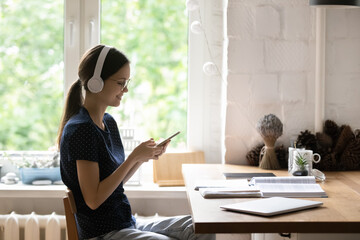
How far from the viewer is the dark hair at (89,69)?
194 centimetres

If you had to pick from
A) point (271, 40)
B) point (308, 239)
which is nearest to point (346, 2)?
point (271, 40)

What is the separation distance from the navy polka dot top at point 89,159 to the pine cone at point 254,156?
796mm

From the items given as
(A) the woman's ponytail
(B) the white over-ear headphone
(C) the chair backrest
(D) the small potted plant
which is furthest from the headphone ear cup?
(D) the small potted plant

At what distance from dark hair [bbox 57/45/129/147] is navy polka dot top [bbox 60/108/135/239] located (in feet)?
0.26

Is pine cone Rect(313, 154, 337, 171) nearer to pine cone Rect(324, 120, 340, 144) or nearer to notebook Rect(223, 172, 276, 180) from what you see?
pine cone Rect(324, 120, 340, 144)

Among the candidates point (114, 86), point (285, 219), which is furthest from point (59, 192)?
point (285, 219)

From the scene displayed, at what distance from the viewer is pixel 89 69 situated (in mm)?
1932

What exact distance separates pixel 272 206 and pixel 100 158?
2.02 feet

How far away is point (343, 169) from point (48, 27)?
167 cm

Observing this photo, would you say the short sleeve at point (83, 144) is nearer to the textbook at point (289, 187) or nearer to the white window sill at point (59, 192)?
the textbook at point (289, 187)

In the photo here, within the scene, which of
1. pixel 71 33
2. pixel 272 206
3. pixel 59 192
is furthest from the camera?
pixel 71 33

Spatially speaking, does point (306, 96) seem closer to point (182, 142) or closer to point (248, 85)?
point (248, 85)

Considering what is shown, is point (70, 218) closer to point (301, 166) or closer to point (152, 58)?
point (301, 166)

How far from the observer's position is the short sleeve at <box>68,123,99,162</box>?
1.78 metres
